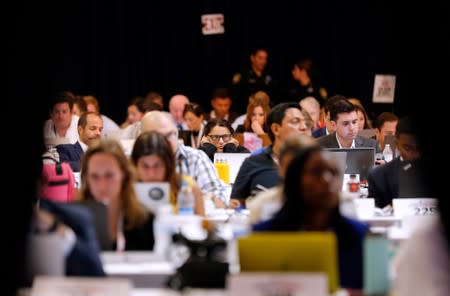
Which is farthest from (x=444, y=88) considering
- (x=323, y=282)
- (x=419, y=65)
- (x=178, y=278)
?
(x=178, y=278)

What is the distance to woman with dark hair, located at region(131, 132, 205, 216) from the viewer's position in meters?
7.04

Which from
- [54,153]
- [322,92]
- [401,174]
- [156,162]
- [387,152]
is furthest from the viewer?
[322,92]

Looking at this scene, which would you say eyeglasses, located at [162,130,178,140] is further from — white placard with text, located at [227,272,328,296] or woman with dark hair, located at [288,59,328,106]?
woman with dark hair, located at [288,59,328,106]

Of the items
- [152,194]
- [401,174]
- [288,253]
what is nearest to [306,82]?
[401,174]

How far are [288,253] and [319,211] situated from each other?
0.40 meters

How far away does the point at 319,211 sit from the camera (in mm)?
5352

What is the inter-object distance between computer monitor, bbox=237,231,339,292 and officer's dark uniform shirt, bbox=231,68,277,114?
35.0 ft

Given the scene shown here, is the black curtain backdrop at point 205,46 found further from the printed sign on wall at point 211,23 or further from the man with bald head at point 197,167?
the man with bald head at point 197,167

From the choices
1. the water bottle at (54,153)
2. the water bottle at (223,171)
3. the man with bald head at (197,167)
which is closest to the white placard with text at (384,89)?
the water bottle at (223,171)

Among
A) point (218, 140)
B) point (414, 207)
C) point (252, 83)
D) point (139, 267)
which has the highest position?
point (252, 83)

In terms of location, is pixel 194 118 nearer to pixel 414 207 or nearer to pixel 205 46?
pixel 205 46

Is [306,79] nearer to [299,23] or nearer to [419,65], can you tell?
[299,23]

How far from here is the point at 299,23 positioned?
1619 centimetres

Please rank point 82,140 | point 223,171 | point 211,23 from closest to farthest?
point 223,171 → point 82,140 → point 211,23
